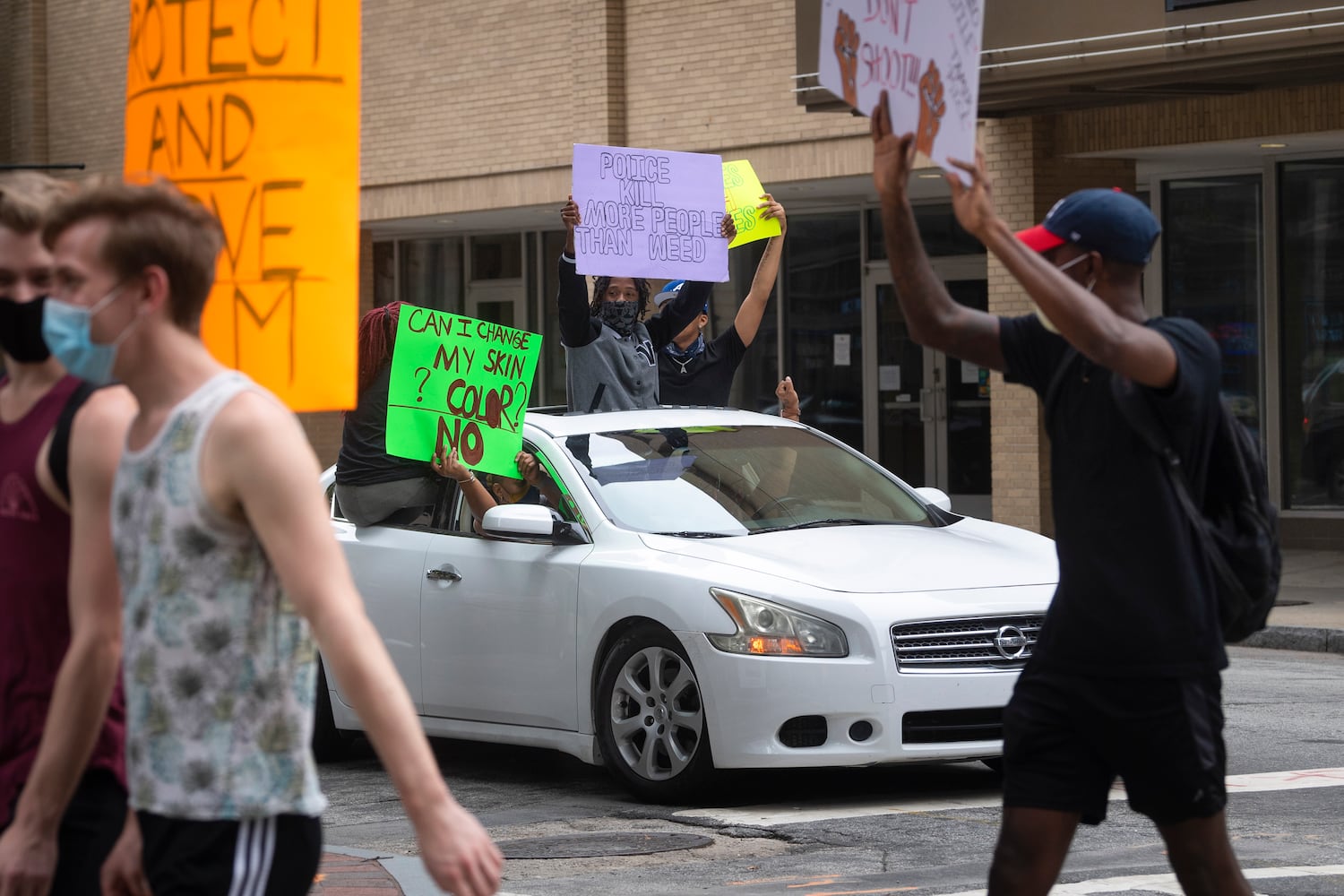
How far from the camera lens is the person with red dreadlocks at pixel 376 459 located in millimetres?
9414

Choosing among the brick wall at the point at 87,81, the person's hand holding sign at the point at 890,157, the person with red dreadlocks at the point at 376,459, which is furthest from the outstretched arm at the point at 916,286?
the brick wall at the point at 87,81

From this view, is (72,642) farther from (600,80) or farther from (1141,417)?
(600,80)

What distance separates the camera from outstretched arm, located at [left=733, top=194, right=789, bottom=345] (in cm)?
1094

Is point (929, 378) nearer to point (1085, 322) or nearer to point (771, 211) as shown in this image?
point (771, 211)

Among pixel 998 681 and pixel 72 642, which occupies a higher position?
pixel 72 642

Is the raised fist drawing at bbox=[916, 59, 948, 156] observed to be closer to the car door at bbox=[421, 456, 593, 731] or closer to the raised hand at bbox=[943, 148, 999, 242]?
the raised hand at bbox=[943, 148, 999, 242]

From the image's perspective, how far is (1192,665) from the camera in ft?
13.9

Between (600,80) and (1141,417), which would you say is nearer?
(1141,417)

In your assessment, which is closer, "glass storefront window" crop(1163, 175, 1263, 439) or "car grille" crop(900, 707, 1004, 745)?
"car grille" crop(900, 707, 1004, 745)

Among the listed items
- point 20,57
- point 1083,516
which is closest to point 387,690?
point 1083,516

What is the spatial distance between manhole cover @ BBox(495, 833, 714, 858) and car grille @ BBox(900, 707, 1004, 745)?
0.90 meters

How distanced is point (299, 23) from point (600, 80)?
1846 centimetres

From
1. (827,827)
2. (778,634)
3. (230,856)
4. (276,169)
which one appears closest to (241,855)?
(230,856)

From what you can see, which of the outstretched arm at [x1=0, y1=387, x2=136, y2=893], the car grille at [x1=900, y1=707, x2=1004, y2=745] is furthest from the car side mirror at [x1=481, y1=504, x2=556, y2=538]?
the outstretched arm at [x1=0, y1=387, x2=136, y2=893]
